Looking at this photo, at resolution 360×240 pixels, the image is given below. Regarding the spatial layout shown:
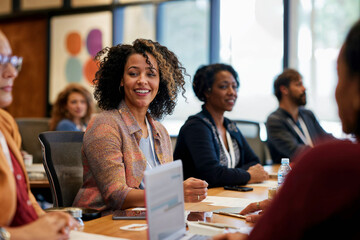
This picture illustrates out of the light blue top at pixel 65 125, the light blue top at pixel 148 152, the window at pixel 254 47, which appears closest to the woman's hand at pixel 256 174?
the light blue top at pixel 148 152

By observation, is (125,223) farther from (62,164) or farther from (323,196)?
(323,196)

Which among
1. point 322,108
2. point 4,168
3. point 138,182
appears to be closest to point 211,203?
point 138,182

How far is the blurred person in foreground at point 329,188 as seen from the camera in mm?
841

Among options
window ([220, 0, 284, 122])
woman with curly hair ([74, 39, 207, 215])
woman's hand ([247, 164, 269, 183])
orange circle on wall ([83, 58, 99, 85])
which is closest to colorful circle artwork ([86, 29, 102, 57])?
orange circle on wall ([83, 58, 99, 85])

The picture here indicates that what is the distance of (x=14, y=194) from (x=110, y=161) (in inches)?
33.1

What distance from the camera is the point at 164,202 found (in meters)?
1.28

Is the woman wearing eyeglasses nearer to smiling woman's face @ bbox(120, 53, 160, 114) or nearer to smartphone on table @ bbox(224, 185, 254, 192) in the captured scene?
smartphone on table @ bbox(224, 185, 254, 192)

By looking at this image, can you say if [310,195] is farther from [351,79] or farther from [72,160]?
[72,160]

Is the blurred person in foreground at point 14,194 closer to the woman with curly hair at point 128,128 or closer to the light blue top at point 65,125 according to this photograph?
the woman with curly hair at point 128,128

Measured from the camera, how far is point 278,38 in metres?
5.55

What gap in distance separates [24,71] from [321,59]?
479cm

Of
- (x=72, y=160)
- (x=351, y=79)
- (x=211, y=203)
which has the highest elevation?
(x=351, y=79)

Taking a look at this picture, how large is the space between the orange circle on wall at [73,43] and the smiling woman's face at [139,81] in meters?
4.75

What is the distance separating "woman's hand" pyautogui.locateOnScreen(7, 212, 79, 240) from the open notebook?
25 cm
